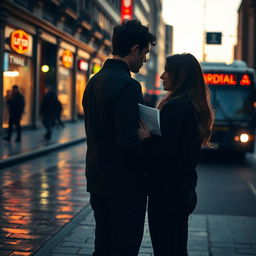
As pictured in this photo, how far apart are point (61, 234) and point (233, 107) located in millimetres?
8779

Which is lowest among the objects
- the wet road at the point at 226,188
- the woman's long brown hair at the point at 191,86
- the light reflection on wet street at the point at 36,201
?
the wet road at the point at 226,188

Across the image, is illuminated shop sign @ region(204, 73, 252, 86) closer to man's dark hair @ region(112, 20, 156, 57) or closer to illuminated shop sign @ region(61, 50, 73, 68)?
man's dark hair @ region(112, 20, 156, 57)

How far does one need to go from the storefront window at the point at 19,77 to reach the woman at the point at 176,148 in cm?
1756

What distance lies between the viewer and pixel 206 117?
3.03 m

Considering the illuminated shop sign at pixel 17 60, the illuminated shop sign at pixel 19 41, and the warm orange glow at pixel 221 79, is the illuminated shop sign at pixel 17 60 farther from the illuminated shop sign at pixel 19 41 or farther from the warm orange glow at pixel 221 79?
the warm orange glow at pixel 221 79

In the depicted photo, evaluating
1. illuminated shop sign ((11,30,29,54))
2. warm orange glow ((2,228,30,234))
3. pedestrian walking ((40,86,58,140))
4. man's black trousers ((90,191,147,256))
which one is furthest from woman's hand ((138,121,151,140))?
illuminated shop sign ((11,30,29,54))

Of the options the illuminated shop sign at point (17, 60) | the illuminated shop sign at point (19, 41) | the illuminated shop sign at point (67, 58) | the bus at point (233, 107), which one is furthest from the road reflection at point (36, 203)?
the illuminated shop sign at point (67, 58)

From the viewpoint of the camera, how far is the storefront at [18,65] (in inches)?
788

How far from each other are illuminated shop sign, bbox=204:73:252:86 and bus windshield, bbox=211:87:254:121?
7.8 inches

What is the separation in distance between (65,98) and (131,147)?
91.4ft

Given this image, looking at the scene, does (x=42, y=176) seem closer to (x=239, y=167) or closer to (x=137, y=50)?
(x=239, y=167)

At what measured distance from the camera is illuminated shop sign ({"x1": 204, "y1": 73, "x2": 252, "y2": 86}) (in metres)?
13.4

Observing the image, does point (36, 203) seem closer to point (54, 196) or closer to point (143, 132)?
point (54, 196)

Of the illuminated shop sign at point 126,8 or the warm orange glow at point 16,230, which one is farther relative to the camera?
the illuminated shop sign at point 126,8
